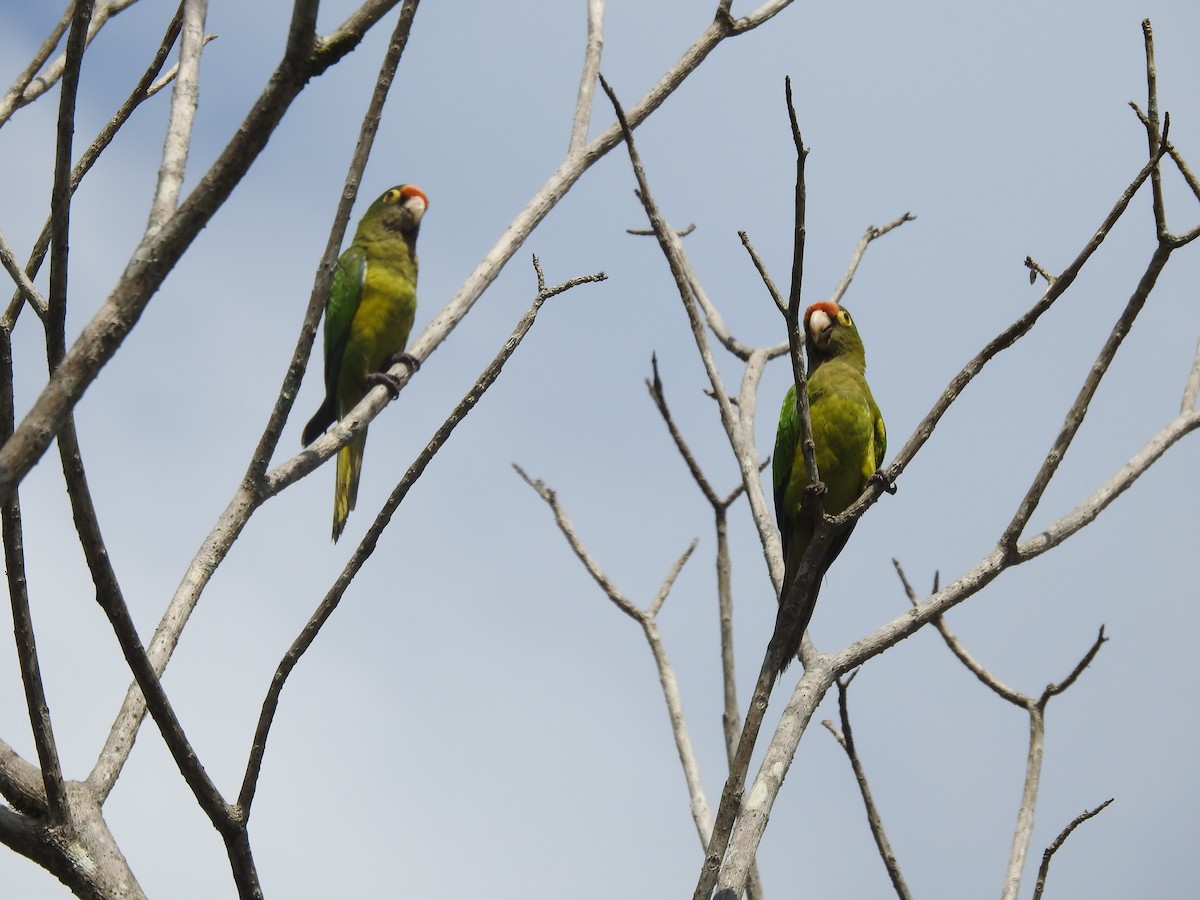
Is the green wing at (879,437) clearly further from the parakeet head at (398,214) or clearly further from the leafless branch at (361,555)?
the parakeet head at (398,214)

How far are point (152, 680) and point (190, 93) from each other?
1.60 meters

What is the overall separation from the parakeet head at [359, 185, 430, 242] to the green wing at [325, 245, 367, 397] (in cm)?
45

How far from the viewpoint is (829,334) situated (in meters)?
6.14

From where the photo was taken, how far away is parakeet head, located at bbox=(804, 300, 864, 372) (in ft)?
20.1

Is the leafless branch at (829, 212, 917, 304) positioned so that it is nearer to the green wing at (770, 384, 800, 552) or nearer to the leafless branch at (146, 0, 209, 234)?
the green wing at (770, 384, 800, 552)

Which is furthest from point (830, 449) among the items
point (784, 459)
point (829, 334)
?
point (829, 334)

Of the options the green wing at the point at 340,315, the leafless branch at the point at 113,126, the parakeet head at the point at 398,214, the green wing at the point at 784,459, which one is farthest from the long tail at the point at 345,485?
the leafless branch at the point at 113,126

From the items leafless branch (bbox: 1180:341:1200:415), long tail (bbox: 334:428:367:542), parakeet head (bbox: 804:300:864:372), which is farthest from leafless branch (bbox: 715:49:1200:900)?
long tail (bbox: 334:428:367:542)

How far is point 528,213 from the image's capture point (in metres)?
4.57

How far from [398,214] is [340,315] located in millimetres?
965

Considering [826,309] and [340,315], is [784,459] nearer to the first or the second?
[826,309]

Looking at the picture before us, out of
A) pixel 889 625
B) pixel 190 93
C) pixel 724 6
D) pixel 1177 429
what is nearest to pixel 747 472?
pixel 889 625

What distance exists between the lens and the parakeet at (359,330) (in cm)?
692

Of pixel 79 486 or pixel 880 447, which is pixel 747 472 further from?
pixel 79 486
